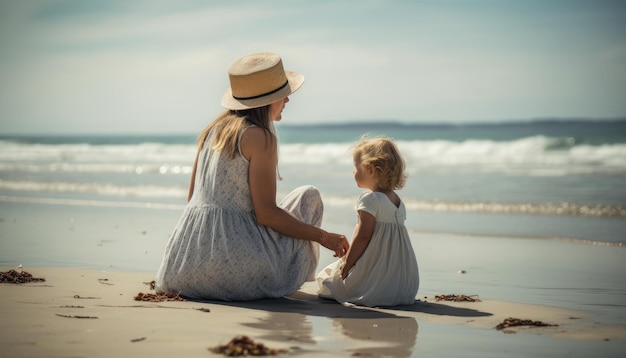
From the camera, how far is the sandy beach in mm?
3596

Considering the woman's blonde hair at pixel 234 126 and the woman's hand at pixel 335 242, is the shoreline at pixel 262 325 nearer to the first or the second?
the woman's hand at pixel 335 242

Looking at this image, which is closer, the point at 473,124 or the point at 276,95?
the point at 276,95

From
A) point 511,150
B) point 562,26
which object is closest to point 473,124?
point 562,26

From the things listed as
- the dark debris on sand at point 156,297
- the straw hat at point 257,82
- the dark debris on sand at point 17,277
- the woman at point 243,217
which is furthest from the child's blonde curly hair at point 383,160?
the dark debris on sand at point 17,277

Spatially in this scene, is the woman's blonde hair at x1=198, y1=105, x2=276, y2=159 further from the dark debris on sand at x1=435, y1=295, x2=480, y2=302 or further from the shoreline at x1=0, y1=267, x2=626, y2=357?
the dark debris on sand at x1=435, y1=295, x2=480, y2=302

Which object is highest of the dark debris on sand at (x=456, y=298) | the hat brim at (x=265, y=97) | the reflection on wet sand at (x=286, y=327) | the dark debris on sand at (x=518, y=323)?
the hat brim at (x=265, y=97)

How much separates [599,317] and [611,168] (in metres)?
14.2

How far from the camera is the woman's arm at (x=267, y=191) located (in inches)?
181

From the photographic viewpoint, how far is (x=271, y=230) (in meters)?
4.75

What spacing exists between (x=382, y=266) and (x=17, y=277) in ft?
7.49

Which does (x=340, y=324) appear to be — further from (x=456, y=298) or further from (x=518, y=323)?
(x=456, y=298)

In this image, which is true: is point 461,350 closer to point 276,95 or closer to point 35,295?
point 276,95

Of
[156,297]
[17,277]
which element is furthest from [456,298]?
[17,277]

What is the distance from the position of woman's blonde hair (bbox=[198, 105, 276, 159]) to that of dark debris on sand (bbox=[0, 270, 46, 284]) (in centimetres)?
144
